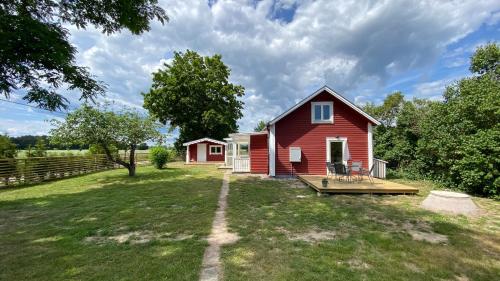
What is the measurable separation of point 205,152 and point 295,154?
16248 millimetres

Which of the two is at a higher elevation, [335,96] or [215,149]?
[335,96]

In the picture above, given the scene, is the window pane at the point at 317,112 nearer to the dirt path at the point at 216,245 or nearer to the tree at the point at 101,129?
the dirt path at the point at 216,245

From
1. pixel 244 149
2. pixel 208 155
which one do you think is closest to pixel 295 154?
pixel 244 149

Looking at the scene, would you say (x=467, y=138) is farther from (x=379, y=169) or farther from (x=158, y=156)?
(x=158, y=156)

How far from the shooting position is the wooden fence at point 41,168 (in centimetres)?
1217

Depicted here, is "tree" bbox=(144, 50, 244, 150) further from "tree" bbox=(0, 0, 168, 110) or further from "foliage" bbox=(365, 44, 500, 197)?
"tree" bbox=(0, 0, 168, 110)

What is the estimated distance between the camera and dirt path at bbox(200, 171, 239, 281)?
11.1ft

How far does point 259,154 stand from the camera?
1588 cm

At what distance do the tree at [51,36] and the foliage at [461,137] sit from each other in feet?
41.3

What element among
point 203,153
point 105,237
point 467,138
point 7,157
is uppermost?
point 467,138

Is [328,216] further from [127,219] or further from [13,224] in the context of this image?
[13,224]

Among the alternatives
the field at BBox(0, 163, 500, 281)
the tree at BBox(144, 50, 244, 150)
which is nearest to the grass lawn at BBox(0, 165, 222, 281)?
the field at BBox(0, 163, 500, 281)

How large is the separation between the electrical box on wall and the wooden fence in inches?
556

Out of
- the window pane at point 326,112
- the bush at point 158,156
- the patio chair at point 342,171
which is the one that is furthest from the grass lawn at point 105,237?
the bush at point 158,156
